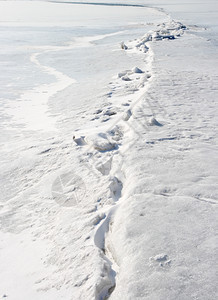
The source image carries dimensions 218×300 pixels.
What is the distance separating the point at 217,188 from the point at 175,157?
2.51ft

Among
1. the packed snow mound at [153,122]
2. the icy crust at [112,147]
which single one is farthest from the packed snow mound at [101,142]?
the packed snow mound at [153,122]

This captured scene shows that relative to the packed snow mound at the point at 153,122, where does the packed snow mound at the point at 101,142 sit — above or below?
below

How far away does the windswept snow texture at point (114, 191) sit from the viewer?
8.02 feet

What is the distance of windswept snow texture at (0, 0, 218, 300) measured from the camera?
8.02 feet

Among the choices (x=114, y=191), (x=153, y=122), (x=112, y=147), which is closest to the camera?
(x=114, y=191)

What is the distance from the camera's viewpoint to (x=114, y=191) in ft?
11.5

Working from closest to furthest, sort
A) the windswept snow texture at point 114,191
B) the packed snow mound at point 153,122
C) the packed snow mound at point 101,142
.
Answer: the windswept snow texture at point 114,191
the packed snow mound at point 101,142
the packed snow mound at point 153,122

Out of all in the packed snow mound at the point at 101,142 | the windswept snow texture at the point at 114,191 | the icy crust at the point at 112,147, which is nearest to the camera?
the windswept snow texture at the point at 114,191

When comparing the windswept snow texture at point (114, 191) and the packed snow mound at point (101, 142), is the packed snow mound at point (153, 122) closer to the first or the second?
the windswept snow texture at point (114, 191)

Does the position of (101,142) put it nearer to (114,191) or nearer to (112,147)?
(112,147)

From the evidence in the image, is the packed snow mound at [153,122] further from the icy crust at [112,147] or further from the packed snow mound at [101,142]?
the packed snow mound at [101,142]

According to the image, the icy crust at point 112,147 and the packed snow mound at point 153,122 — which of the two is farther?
the packed snow mound at point 153,122

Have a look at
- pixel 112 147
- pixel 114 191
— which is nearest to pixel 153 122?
pixel 112 147

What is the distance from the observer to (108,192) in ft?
11.4
